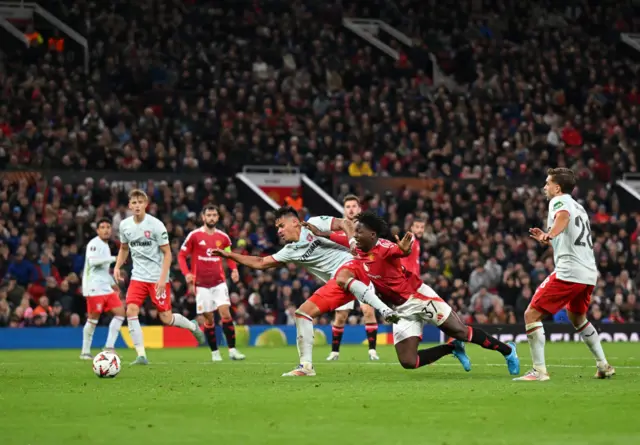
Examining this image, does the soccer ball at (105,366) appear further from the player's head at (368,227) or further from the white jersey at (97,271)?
the white jersey at (97,271)

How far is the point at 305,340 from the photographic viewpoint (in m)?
14.0

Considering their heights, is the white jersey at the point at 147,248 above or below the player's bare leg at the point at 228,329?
above

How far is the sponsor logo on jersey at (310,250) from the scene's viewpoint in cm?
1509

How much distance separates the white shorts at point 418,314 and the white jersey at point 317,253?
1.84 m

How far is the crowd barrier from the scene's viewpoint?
977 inches

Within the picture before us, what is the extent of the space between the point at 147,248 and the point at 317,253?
390 cm

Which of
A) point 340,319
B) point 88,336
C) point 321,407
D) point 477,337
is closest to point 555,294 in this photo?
point 477,337

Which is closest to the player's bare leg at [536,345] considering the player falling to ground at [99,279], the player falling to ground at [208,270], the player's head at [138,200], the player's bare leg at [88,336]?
the player's head at [138,200]

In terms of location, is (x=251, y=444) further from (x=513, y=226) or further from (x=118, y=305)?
(x=513, y=226)

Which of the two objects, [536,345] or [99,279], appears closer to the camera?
[536,345]

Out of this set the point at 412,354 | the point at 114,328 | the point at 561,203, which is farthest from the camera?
the point at 114,328

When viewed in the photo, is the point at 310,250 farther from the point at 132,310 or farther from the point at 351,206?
the point at 132,310

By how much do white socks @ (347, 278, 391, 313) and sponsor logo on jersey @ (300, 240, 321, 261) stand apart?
5.97 ft

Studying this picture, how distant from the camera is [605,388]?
11.5m
